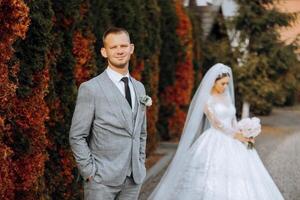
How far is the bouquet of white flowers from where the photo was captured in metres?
7.49

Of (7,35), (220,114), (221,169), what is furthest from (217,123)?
(7,35)

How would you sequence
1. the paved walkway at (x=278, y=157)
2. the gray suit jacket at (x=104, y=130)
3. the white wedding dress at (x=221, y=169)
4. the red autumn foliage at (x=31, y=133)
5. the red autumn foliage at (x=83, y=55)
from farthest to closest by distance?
the paved walkway at (x=278, y=157) → the white wedding dress at (x=221, y=169) → the red autumn foliage at (x=83, y=55) → the red autumn foliage at (x=31, y=133) → the gray suit jacket at (x=104, y=130)

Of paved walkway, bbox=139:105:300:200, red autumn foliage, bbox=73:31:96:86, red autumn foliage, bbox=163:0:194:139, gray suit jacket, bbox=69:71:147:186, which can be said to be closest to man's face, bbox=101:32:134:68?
gray suit jacket, bbox=69:71:147:186

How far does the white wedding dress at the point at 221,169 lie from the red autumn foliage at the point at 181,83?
7758 mm

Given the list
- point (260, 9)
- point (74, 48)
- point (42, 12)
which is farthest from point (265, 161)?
point (260, 9)

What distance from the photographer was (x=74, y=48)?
683 centimetres

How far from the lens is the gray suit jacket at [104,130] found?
12.8 ft

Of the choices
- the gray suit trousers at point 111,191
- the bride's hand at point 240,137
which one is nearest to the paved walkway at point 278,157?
the bride's hand at point 240,137

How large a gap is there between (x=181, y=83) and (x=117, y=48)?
11976mm

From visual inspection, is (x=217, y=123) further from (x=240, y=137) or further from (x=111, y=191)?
(x=111, y=191)

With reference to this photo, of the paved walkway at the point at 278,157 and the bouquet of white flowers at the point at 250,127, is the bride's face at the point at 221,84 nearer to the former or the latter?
the bouquet of white flowers at the point at 250,127

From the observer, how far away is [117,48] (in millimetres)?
3926

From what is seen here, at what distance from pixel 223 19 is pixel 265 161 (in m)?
11.2

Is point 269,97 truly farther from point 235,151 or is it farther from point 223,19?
point 235,151
